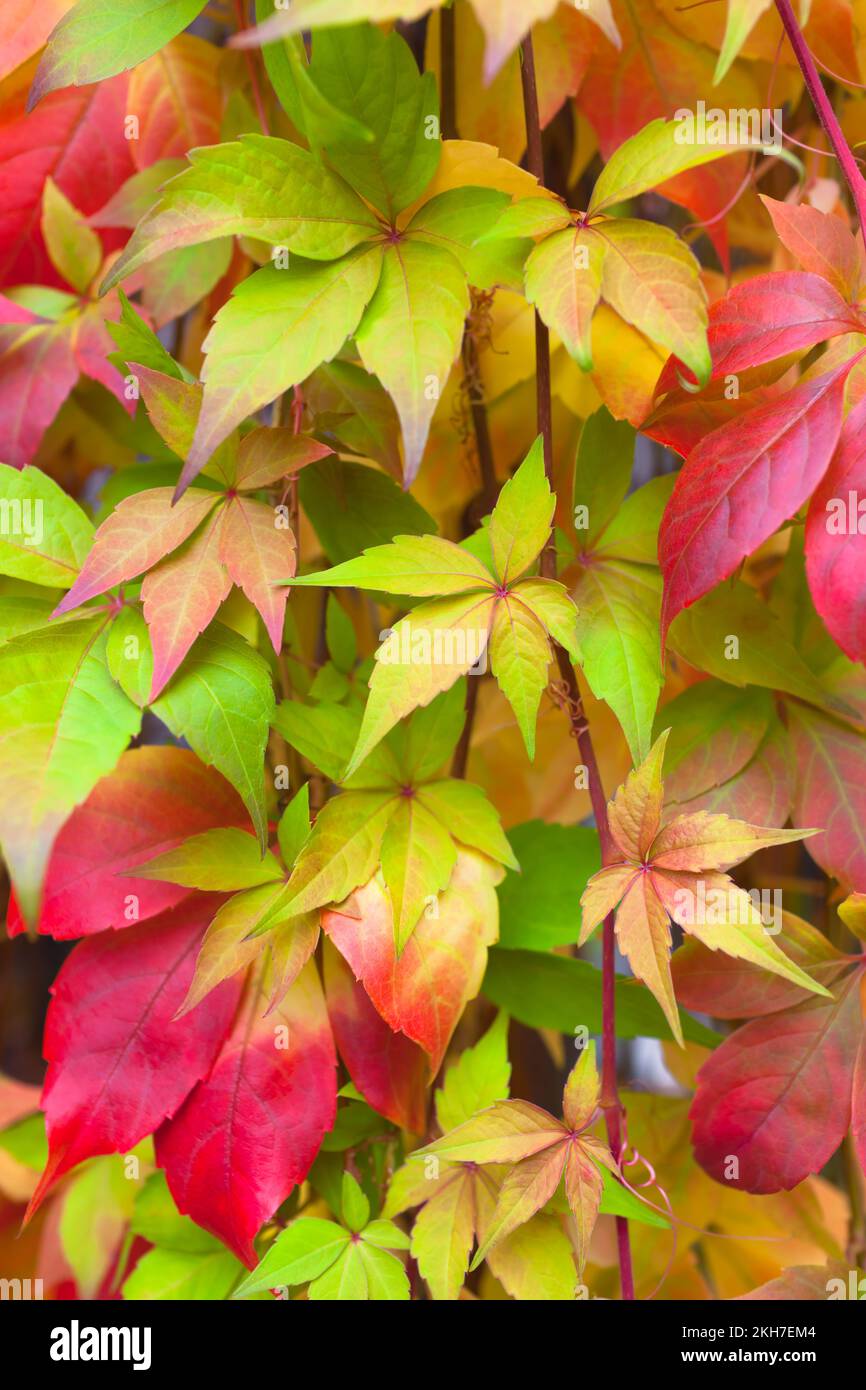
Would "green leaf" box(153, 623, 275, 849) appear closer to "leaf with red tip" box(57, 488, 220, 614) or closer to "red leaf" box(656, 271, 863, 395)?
"leaf with red tip" box(57, 488, 220, 614)

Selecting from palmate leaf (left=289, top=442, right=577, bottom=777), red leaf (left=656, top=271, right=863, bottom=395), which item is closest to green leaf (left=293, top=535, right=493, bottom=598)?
palmate leaf (left=289, top=442, right=577, bottom=777)

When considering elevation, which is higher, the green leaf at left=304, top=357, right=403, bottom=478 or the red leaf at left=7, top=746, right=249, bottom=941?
the green leaf at left=304, top=357, right=403, bottom=478

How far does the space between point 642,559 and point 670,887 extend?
0.14 m

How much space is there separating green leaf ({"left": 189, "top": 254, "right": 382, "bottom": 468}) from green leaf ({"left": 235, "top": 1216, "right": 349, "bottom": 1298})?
11.9 inches

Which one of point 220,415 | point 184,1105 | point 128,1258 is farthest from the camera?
point 128,1258

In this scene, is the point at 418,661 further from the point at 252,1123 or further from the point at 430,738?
the point at 252,1123

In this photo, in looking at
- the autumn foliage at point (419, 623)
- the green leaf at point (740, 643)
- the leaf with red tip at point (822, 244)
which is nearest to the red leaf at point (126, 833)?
the autumn foliage at point (419, 623)

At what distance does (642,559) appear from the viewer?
1.45 feet

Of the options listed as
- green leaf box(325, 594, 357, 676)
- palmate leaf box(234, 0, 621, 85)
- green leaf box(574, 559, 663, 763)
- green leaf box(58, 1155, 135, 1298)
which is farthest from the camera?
green leaf box(58, 1155, 135, 1298)

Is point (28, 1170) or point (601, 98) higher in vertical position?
point (601, 98)

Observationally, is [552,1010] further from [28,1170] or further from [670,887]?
[28,1170]

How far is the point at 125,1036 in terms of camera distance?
45 centimetres

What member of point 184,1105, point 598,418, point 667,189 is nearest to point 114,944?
point 184,1105

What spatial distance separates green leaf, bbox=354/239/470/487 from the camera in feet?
1.15
